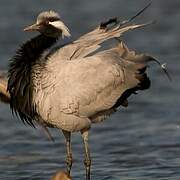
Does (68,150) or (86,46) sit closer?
(86,46)

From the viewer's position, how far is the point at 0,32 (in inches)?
711

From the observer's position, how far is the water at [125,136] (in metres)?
11.8

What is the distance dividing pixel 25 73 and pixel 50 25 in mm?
605

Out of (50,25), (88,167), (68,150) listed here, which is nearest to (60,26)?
(50,25)

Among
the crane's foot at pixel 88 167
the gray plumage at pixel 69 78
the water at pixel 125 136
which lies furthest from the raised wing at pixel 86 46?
the water at pixel 125 136

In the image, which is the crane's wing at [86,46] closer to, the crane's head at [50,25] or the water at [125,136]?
the crane's head at [50,25]

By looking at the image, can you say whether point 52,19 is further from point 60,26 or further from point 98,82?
point 98,82

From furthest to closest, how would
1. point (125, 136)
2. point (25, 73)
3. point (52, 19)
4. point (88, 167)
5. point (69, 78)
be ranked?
point (125, 136), point (88, 167), point (52, 19), point (25, 73), point (69, 78)

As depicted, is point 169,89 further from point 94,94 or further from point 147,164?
point 94,94

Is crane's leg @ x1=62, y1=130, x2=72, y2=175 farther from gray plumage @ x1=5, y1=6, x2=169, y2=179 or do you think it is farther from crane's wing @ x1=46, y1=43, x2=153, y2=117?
crane's wing @ x1=46, y1=43, x2=153, y2=117

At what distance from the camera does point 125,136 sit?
43.8ft

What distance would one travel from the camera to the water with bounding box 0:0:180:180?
11.8 metres

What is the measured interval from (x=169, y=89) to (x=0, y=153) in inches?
140

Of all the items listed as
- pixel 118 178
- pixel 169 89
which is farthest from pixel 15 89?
pixel 169 89
